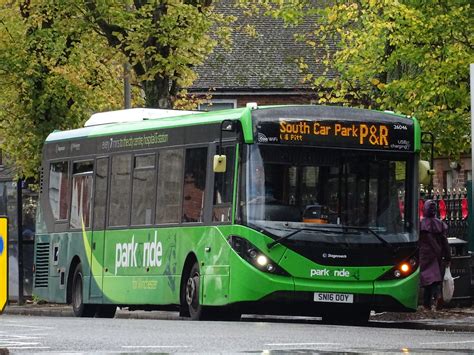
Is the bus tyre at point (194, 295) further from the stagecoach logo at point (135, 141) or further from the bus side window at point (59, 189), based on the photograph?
the bus side window at point (59, 189)

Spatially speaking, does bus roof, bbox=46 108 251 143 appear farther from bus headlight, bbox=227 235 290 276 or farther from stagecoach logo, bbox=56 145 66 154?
bus headlight, bbox=227 235 290 276

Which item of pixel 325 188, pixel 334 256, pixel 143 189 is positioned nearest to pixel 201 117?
pixel 143 189

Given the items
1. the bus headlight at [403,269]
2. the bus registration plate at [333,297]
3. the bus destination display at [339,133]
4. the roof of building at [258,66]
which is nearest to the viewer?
the bus registration plate at [333,297]

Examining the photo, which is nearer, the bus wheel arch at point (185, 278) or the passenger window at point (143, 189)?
the bus wheel arch at point (185, 278)

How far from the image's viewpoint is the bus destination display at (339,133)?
23.7m

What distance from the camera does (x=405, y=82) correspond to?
32438mm

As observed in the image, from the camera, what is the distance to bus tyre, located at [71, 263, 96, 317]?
29531 millimetres

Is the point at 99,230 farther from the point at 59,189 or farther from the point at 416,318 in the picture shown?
A: the point at 416,318

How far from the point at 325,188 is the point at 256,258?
4.94 feet

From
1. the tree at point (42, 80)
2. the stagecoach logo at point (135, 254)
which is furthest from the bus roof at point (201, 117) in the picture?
the tree at point (42, 80)

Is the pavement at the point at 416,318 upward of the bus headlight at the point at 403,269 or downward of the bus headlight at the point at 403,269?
downward

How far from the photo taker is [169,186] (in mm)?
25969

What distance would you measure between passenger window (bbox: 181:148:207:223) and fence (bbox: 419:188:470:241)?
554 centimetres

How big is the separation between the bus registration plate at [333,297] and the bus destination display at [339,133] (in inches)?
85.1
